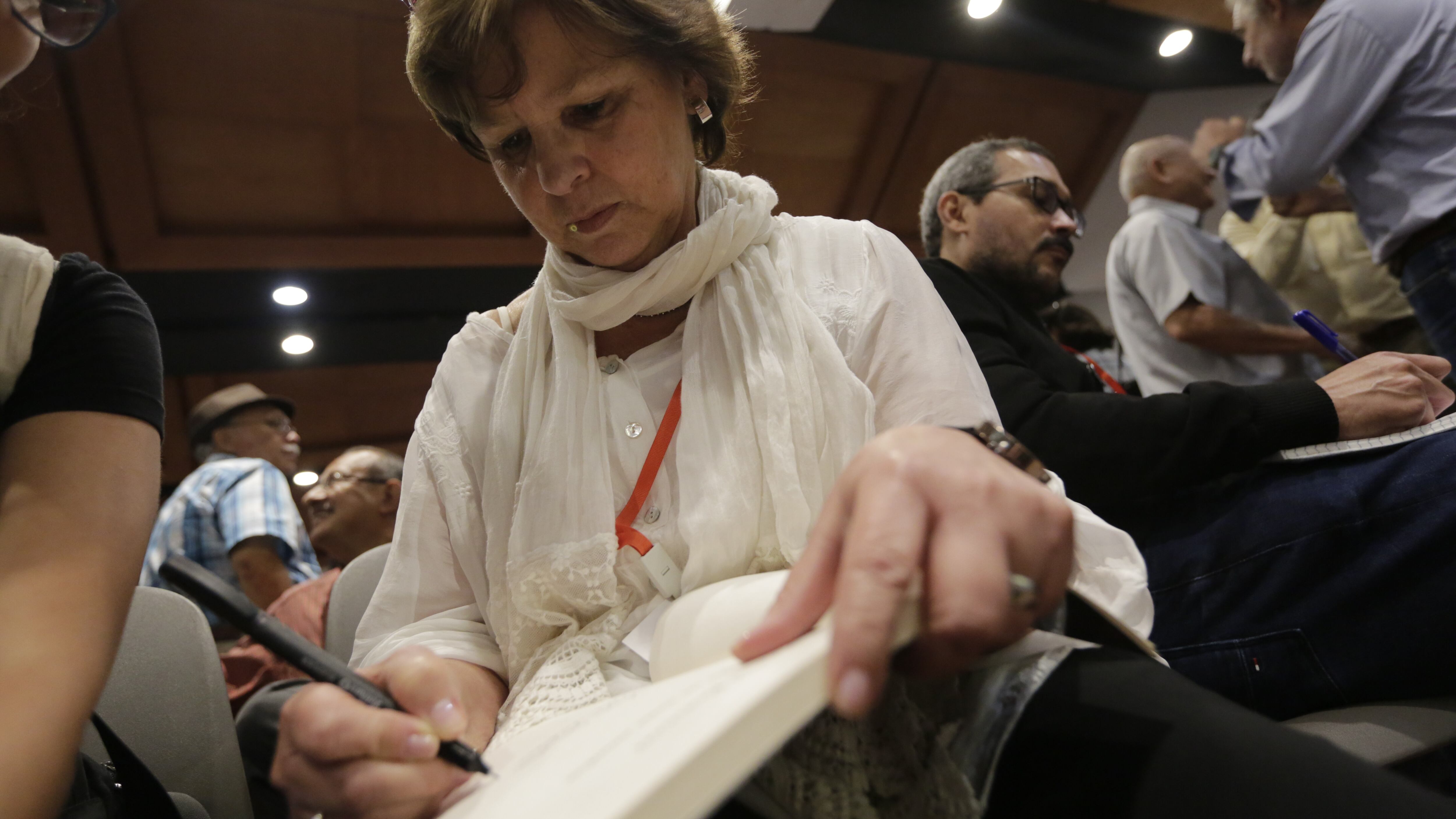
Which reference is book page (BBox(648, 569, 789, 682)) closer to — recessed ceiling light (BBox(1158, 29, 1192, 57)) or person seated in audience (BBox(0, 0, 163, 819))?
person seated in audience (BBox(0, 0, 163, 819))

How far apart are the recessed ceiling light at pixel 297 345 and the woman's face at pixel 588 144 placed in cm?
304

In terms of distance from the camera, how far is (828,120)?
122 inches

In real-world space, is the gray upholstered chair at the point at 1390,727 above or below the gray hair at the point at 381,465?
above

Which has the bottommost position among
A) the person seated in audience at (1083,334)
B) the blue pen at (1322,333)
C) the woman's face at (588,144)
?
the person seated in audience at (1083,334)

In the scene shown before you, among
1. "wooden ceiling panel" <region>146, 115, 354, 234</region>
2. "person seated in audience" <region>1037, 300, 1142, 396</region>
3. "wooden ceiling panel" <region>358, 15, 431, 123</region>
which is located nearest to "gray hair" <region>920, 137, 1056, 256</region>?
"person seated in audience" <region>1037, 300, 1142, 396</region>

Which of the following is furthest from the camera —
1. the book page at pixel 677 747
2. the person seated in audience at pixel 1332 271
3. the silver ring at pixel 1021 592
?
the person seated in audience at pixel 1332 271

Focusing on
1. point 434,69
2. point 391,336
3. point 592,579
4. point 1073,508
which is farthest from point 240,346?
point 1073,508

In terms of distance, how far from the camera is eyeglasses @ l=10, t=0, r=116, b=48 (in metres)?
0.65

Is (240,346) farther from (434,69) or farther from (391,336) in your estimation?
(434,69)

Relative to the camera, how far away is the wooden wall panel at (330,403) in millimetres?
3707

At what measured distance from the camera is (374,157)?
9.24 ft

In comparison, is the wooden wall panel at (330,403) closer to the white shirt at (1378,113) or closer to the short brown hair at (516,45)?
the short brown hair at (516,45)

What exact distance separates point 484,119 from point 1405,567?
1.14 metres

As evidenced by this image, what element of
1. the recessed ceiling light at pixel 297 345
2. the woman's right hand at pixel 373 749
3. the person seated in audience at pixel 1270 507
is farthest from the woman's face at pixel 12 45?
the recessed ceiling light at pixel 297 345
